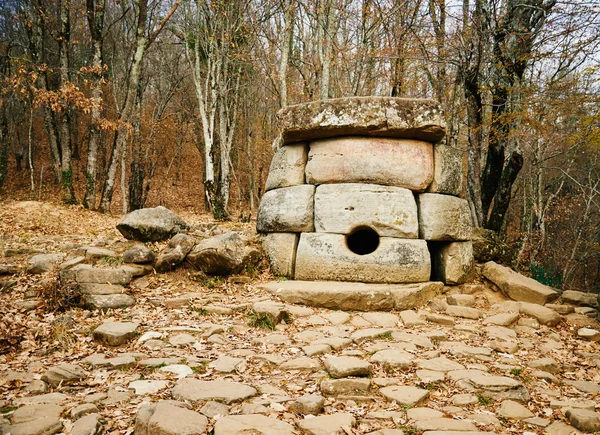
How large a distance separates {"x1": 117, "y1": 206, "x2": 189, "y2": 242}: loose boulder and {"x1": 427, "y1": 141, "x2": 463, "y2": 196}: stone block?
4443 mm

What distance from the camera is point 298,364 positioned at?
135 inches

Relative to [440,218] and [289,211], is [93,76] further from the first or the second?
[440,218]

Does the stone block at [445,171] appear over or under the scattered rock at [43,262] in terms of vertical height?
over

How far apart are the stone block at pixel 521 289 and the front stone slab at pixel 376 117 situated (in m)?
2.42

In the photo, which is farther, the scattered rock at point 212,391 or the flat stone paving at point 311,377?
the scattered rock at point 212,391

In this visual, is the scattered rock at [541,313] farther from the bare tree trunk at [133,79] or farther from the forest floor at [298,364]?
the bare tree trunk at [133,79]

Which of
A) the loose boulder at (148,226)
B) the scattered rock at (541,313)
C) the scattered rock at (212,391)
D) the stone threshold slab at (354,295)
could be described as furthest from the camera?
the loose boulder at (148,226)

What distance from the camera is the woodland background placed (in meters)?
8.00

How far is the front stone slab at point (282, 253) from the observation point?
6203mm

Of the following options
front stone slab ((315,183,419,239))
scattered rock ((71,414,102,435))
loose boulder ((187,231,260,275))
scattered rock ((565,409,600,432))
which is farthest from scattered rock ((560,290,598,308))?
scattered rock ((71,414,102,435))

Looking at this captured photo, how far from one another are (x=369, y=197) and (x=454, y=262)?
68.0 inches

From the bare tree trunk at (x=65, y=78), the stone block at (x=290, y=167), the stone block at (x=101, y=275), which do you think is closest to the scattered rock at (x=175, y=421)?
the stone block at (x=101, y=275)

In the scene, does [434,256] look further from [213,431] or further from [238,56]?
[238,56]

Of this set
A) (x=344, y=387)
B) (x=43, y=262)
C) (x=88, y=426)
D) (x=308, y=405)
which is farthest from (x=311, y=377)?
(x=43, y=262)
